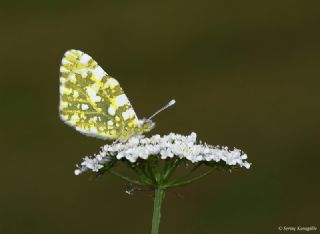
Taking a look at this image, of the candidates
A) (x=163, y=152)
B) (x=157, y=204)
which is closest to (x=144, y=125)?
(x=163, y=152)

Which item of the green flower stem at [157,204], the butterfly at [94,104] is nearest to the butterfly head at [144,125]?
the butterfly at [94,104]

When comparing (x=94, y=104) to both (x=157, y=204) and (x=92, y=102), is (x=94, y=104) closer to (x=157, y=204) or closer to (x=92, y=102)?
(x=92, y=102)

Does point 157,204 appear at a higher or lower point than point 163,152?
lower

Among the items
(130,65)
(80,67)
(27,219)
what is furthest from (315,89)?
(80,67)

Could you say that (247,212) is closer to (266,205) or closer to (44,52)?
(266,205)

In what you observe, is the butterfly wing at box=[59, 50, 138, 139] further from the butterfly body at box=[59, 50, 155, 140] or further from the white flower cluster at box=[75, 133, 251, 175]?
the white flower cluster at box=[75, 133, 251, 175]

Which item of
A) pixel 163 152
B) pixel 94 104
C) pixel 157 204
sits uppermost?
pixel 94 104

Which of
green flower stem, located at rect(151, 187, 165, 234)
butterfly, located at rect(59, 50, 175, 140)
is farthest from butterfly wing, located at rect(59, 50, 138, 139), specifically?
green flower stem, located at rect(151, 187, 165, 234)

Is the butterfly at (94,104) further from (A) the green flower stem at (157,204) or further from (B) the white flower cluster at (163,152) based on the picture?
(A) the green flower stem at (157,204)
